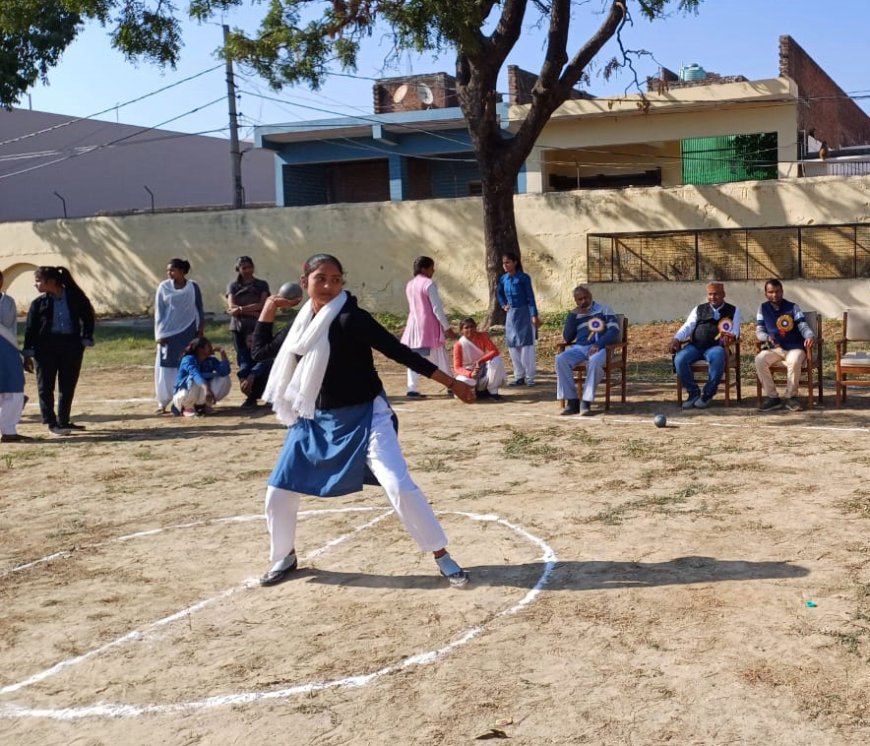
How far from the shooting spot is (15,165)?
36.7 metres

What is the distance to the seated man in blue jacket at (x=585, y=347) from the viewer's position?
11.6 meters

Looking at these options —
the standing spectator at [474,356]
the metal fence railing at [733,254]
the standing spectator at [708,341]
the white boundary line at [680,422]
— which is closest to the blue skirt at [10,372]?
the standing spectator at [474,356]

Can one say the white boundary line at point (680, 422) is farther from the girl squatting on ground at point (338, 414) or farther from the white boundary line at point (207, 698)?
the girl squatting on ground at point (338, 414)

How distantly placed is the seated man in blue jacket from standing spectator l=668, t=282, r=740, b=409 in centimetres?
74

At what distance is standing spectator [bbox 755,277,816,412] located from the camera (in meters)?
11.2


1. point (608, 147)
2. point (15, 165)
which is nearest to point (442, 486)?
point (608, 147)

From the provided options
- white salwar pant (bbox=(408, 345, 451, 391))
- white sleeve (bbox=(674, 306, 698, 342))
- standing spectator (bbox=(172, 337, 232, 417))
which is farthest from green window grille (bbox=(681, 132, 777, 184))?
standing spectator (bbox=(172, 337, 232, 417))

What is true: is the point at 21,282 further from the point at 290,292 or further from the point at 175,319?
the point at 290,292

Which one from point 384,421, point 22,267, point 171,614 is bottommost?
point 171,614

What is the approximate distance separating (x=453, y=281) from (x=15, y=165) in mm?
20466

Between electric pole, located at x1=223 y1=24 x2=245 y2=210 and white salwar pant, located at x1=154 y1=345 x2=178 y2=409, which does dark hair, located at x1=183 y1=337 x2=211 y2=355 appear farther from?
electric pole, located at x1=223 y1=24 x2=245 y2=210

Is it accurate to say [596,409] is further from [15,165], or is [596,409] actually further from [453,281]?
[15,165]

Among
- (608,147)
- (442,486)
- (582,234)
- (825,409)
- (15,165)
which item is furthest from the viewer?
(15,165)

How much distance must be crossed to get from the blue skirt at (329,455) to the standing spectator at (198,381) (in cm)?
677
